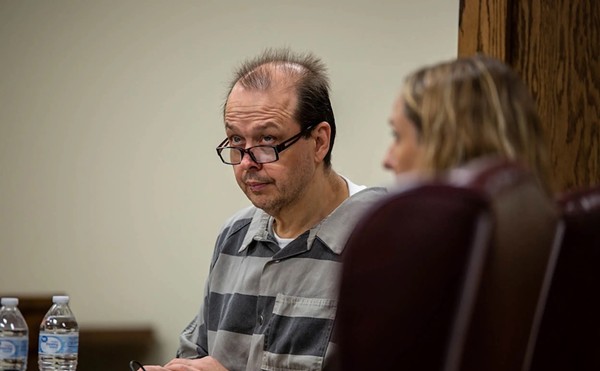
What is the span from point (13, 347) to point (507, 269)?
151cm

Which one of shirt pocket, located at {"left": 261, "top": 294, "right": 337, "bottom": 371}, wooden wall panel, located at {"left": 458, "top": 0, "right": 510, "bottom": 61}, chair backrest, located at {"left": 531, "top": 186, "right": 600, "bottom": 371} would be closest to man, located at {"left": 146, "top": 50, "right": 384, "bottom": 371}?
shirt pocket, located at {"left": 261, "top": 294, "right": 337, "bottom": 371}

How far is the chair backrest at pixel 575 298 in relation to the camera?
43.1 inches

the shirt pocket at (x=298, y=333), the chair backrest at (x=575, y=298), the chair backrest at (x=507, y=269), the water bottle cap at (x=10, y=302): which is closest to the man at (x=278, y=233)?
the shirt pocket at (x=298, y=333)

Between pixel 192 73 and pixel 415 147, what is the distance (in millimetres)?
3046

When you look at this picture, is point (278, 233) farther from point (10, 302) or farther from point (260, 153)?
point (10, 302)

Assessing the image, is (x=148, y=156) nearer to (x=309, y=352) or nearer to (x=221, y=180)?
(x=221, y=180)

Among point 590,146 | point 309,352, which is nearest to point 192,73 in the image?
point 309,352

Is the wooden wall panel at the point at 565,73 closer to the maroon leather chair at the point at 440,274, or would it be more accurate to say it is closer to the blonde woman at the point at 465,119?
the blonde woman at the point at 465,119

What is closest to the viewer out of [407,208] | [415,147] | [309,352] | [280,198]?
[407,208]

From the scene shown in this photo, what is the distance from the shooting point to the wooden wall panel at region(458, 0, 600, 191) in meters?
1.91

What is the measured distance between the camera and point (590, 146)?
193cm

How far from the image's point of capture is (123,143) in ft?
13.8

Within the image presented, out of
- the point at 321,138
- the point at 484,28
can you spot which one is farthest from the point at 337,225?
the point at 484,28

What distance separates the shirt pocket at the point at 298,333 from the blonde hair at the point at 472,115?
1129 millimetres
